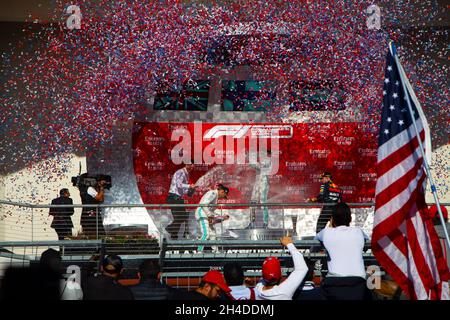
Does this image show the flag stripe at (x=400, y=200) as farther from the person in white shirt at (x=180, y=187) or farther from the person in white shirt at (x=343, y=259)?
the person in white shirt at (x=180, y=187)

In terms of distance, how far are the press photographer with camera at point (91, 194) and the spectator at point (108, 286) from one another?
17.9ft

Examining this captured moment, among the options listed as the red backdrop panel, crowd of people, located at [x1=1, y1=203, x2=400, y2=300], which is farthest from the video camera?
crowd of people, located at [x1=1, y1=203, x2=400, y2=300]

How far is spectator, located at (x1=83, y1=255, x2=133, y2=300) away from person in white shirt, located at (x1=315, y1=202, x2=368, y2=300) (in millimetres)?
1648

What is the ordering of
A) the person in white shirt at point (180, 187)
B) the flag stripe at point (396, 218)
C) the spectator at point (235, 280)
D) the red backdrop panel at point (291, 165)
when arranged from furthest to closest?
1. the red backdrop panel at point (291, 165)
2. the person in white shirt at point (180, 187)
3. the spectator at point (235, 280)
4. the flag stripe at point (396, 218)

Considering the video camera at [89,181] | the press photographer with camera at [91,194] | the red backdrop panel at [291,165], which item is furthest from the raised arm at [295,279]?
the red backdrop panel at [291,165]

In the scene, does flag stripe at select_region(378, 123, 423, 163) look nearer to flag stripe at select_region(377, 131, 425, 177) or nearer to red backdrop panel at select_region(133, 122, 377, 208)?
flag stripe at select_region(377, 131, 425, 177)

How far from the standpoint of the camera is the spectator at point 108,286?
21.9 ft

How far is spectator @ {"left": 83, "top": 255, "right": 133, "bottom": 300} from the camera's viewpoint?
262 inches

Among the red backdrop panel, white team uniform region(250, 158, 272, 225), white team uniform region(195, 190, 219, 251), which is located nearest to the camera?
white team uniform region(195, 190, 219, 251)

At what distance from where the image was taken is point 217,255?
1084 cm

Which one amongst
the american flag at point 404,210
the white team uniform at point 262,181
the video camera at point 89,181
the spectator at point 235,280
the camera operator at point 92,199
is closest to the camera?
the american flag at point 404,210

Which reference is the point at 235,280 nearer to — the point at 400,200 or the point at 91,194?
the point at 400,200

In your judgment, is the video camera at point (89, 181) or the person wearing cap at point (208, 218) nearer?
the person wearing cap at point (208, 218)
